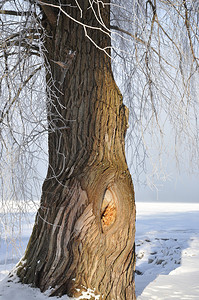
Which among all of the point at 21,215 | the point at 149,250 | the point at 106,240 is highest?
the point at 21,215

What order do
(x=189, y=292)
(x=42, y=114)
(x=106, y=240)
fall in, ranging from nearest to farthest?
(x=42, y=114)
(x=106, y=240)
(x=189, y=292)

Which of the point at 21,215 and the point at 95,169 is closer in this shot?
the point at 21,215

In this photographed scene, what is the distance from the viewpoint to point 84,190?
2.62 meters

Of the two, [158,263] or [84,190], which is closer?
[84,190]

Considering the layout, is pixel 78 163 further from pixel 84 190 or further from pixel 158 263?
pixel 158 263

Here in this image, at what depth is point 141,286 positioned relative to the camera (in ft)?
12.1

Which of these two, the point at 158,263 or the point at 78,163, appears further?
the point at 158,263

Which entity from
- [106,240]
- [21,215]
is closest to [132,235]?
[106,240]

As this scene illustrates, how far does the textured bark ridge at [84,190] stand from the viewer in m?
2.56

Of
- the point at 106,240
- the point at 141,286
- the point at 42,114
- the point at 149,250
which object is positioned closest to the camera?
the point at 42,114

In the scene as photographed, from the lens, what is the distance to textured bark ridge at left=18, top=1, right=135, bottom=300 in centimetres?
256

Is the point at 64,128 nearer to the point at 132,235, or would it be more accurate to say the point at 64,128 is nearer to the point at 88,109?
the point at 88,109

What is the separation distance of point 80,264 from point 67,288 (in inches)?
8.1

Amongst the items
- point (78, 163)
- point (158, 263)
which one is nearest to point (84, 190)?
point (78, 163)
